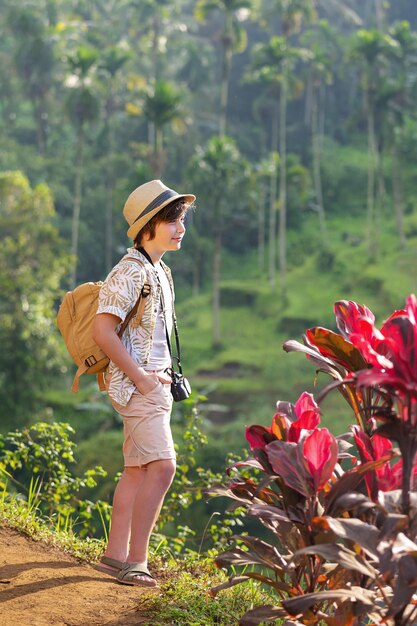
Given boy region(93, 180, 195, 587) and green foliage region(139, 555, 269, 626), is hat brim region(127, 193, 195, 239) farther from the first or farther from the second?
green foliage region(139, 555, 269, 626)

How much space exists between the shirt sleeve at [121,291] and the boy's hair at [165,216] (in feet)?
0.56

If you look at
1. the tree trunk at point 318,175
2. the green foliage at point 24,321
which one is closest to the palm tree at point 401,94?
the tree trunk at point 318,175

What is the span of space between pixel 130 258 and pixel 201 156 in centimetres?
Result: 3061

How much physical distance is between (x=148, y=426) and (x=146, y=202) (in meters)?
0.73

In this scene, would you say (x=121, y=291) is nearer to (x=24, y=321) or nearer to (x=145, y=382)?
(x=145, y=382)

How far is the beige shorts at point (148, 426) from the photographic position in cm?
322

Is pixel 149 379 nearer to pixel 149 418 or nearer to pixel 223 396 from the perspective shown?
pixel 149 418

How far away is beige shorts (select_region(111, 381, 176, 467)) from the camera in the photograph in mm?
3217

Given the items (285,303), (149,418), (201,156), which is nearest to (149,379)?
(149,418)

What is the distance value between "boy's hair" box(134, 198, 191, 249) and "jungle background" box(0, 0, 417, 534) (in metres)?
16.3

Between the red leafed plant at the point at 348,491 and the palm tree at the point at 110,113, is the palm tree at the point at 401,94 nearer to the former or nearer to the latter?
the palm tree at the point at 110,113

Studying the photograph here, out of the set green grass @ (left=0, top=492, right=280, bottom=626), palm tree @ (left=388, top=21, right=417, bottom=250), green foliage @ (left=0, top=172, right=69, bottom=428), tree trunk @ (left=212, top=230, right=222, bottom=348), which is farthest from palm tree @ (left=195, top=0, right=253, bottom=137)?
green grass @ (left=0, top=492, right=280, bottom=626)

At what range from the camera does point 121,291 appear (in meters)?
3.21

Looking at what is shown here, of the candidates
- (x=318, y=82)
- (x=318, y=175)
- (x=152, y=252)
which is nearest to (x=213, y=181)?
(x=318, y=175)
